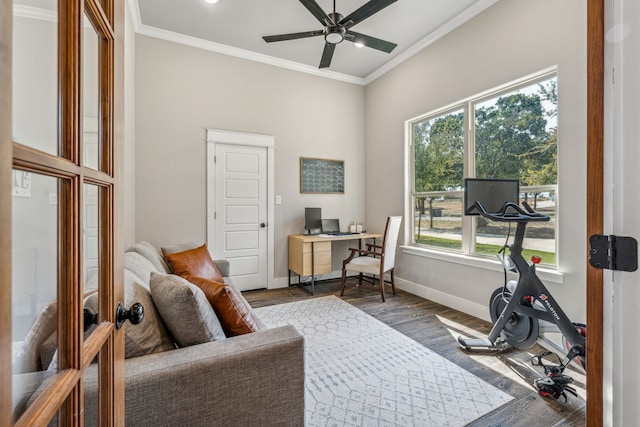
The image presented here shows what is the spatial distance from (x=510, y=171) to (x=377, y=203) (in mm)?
1959

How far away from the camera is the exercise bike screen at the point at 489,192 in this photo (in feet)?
7.39

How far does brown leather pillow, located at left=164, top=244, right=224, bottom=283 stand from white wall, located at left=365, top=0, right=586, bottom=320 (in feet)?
8.27

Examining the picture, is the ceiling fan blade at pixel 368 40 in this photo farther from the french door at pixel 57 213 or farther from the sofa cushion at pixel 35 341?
the sofa cushion at pixel 35 341

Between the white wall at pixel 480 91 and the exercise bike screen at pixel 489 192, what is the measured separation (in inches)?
16.6

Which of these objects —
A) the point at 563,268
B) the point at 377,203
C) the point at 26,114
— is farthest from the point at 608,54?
the point at 377,203

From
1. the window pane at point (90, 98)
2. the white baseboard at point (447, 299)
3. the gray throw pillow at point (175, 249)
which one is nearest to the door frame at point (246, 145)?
the gray throw pillow at point (175, 249)

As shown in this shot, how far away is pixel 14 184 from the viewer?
15.9 inches

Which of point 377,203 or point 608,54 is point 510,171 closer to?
point 377,203

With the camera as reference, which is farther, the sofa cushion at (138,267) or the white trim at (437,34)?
the white trim at (437,34)

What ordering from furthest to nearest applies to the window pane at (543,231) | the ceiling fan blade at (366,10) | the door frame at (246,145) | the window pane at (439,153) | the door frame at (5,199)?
the door frame at (246,145), the window pane at (439,153), the window pane at (543,231), the ceiling fan blade at (366,10), the door frame at (5,199)

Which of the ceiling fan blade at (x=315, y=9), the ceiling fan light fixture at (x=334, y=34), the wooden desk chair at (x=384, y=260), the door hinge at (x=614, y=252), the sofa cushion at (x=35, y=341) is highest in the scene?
the ceiling fan blade at (x=315, y=9)

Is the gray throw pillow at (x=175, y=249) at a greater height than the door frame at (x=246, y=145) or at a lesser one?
lesser

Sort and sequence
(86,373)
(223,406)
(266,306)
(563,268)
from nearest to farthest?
(86,373), (223,406), (563,268), (266,306)

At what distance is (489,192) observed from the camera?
2289mm
